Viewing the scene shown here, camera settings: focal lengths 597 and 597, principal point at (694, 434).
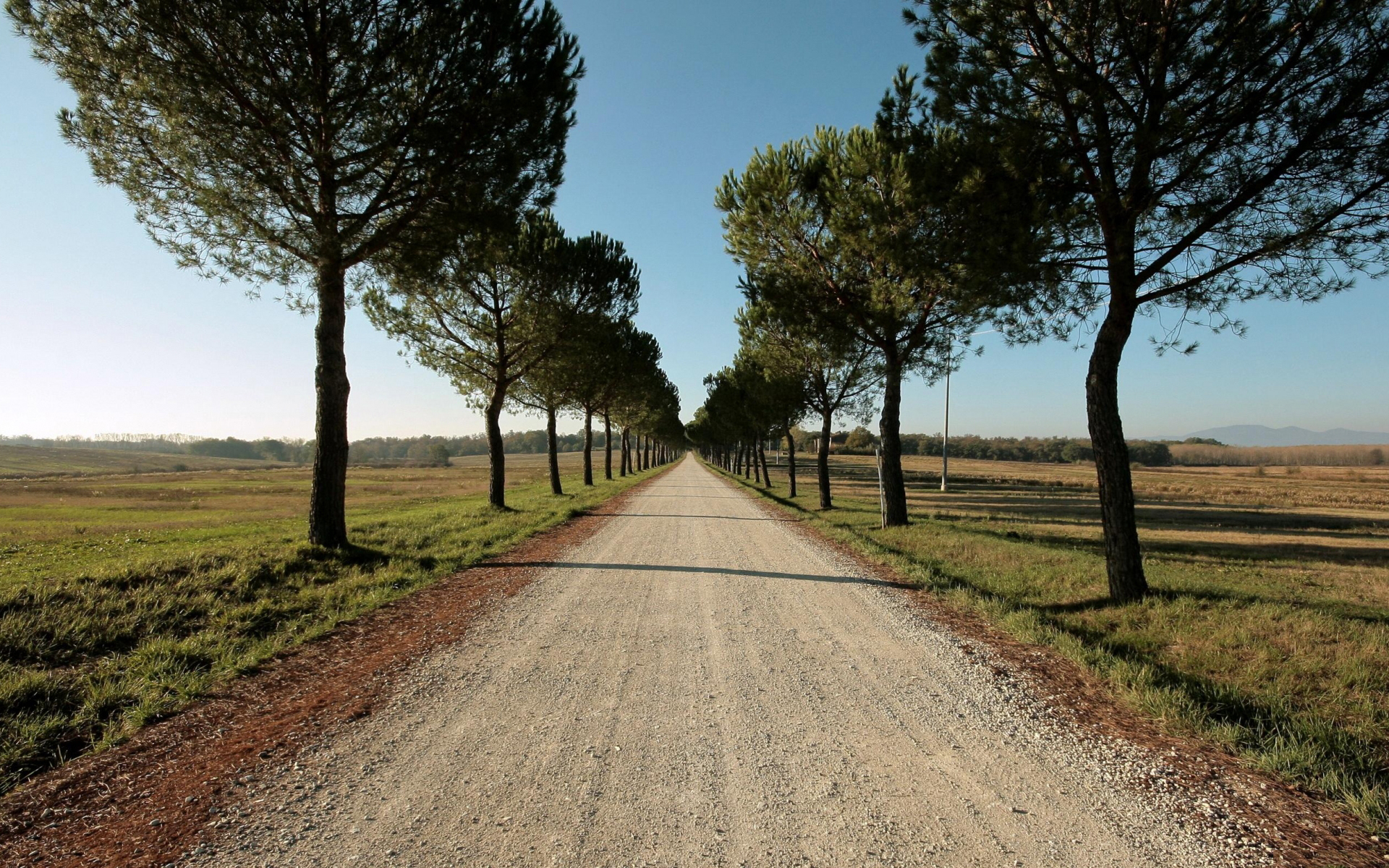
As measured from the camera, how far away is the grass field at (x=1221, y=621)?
3855 millimetres

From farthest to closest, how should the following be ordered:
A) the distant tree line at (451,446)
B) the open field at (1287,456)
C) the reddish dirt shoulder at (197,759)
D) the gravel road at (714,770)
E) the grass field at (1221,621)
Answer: the distant tree line at (451,446) < the open field at (1287,456) < the grass field at (1221,621) < the reddish dirt shoulder at (197,759) < the gravel road at (714,770)

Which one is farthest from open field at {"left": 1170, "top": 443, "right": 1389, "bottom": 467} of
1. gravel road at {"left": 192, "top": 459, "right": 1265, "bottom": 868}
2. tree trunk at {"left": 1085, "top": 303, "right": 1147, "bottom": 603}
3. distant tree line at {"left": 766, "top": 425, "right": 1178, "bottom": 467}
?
gravel road at {"left": 192, "top": 459, "right": 1265, "bottom": 868}

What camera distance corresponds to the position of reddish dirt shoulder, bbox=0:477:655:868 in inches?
114

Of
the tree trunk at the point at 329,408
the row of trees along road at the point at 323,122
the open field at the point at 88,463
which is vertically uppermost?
the row of trees along road at the point at 323,122

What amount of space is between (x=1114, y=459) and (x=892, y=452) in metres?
7.44

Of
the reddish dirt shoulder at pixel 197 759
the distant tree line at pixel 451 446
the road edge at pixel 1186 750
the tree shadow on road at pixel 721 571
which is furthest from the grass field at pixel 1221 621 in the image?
the distant tree line at pixel 451 446

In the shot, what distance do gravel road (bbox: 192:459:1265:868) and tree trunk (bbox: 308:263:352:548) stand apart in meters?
5.64

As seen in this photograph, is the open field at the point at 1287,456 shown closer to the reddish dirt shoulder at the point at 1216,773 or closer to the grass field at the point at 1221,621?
the grass field at the point at 1221,621

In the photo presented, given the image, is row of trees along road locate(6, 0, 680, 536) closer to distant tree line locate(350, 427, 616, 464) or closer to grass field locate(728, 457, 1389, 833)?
grass field locate(728, 457, 1389, 833)

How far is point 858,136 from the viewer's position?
1316cm

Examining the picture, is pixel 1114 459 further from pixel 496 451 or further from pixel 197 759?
pixel 496 451

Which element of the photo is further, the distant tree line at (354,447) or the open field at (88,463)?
the distant tree line at (354,447)

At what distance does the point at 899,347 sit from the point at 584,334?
38.0 ft

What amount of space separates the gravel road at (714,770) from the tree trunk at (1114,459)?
3102 millimetres
